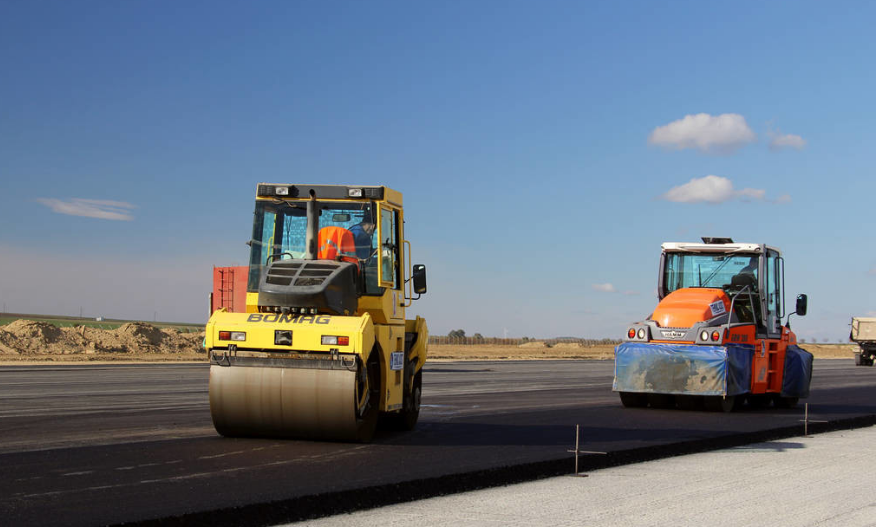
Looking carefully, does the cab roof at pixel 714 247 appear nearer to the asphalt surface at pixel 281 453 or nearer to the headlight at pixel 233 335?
the asphalt surface at pixel 281 453

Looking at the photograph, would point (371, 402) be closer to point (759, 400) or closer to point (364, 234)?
point (364, 234)

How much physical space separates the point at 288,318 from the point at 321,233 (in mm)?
1506

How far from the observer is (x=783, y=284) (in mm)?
20297

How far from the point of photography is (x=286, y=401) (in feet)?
36.5

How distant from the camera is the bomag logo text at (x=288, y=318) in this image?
11.2m

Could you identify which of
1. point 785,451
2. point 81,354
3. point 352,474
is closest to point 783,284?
point 785,451

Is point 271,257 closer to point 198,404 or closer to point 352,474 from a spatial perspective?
point 352,474

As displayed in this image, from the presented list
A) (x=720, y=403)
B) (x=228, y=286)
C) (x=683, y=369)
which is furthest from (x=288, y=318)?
(x=228, y=286)

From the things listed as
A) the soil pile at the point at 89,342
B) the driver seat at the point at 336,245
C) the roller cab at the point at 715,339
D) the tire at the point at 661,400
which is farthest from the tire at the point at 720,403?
the soil pile at the point at 89,342

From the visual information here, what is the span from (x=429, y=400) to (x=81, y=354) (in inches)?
1461

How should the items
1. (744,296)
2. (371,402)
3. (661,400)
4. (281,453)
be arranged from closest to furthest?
(281,453), (371,402), (744,296), (661,400)

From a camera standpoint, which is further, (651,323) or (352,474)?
(651,323)

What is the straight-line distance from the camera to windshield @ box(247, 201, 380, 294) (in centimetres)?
1224

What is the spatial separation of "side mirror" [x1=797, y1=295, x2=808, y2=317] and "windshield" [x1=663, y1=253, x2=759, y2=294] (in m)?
1.36
